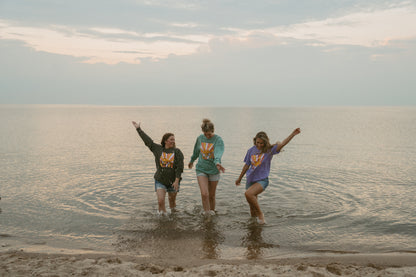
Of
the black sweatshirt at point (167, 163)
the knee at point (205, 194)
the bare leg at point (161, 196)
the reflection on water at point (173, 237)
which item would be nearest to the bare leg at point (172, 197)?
the reflection on water at point (173, 237)

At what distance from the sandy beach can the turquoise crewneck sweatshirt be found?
8.46ft

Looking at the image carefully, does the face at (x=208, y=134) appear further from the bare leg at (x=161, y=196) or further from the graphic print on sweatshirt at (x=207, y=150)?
the bare leg at (x=161, y=196)

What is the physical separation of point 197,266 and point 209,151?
122 inches

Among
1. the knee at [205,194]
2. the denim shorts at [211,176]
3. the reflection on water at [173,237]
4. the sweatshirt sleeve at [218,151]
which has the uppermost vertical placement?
the sweatshirt sleeve at [218,151]

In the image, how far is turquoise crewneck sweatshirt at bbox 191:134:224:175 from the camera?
857 cm

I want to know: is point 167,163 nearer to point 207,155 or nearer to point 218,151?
point 207,155

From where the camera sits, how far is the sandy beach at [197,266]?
19.0 feet

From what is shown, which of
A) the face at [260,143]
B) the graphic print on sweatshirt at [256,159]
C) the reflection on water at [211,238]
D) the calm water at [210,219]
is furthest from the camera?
the graphic print on sweatshirt at [256,159]

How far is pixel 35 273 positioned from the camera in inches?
225

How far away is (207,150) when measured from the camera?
866cm

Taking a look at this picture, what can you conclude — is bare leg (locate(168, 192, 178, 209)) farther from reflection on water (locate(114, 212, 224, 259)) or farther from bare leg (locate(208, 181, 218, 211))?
bare leg (locate(208, 181, 218, 211))

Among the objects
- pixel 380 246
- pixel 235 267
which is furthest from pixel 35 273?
pixel 380 246

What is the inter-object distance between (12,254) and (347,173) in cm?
1383

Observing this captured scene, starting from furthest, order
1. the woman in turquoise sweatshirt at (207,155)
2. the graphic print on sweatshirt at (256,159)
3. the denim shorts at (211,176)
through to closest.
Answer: the denim shorts at (211,176)
the woman in turquoise sweatshirt at (207,155)
the graphic print on sweatshirt at (256,159)
